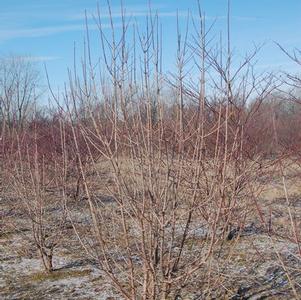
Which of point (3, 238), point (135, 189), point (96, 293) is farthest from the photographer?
point (3, 238)

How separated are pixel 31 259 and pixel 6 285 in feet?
3.53

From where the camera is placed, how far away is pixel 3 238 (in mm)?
7773

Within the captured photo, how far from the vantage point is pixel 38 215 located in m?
5.52

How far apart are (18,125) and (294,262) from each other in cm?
406

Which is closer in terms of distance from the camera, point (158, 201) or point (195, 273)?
point (158, 201)

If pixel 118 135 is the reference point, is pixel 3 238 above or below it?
below

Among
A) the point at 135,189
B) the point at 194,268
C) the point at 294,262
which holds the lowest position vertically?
the point at 294,262

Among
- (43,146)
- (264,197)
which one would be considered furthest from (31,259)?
(264,197)

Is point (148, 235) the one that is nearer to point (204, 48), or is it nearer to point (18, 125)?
point (204, 48)

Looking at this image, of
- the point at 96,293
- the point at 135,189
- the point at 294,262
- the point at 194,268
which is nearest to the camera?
the point at 194,268

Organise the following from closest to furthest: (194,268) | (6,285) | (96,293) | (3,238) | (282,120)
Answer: (194,268) < (96,293) < (6,285) < (3,238) < (282,120)

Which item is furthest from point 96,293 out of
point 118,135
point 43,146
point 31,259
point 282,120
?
point 282,120

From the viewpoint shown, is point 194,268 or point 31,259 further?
point 31,259

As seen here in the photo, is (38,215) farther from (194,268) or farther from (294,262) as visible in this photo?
(294,262)
